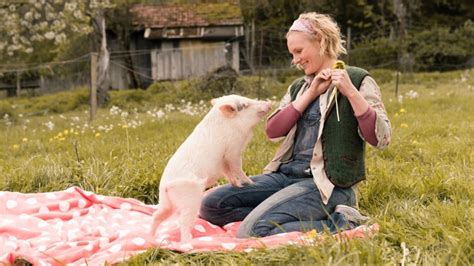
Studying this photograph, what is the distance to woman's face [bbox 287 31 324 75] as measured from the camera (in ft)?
14.1

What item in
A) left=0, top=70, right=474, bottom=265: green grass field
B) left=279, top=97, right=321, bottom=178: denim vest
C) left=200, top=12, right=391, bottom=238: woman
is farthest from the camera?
left=279, top=97, right=321, bottom=178: denim vest

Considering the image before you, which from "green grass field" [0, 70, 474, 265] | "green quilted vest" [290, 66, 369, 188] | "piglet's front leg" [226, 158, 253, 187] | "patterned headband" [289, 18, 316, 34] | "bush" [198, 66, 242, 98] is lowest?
"bush" [198, 66, 242, 98]

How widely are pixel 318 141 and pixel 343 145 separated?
0.18m

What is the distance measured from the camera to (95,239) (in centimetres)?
422

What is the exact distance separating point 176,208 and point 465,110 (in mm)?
8270

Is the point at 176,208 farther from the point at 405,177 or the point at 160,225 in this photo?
the point at 405,177

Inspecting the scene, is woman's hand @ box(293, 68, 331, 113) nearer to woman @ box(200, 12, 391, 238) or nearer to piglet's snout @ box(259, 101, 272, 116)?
woman @ box(200, 12, 391, 238)

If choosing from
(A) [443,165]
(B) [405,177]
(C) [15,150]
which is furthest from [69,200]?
(C) [15,150]

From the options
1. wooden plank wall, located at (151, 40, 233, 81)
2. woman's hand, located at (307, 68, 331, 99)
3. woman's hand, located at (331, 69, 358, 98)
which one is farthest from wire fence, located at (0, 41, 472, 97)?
woman's hand, located at (331, 69, 358, 98)

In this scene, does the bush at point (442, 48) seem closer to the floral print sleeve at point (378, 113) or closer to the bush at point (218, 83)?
the bush at point (218, 83)

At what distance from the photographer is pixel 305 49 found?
14.1ft

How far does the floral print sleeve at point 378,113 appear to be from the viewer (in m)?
4.04

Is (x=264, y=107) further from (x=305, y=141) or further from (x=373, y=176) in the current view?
(x=373, y=176)

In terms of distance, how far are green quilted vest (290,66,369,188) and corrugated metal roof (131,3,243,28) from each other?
69.6 ft
